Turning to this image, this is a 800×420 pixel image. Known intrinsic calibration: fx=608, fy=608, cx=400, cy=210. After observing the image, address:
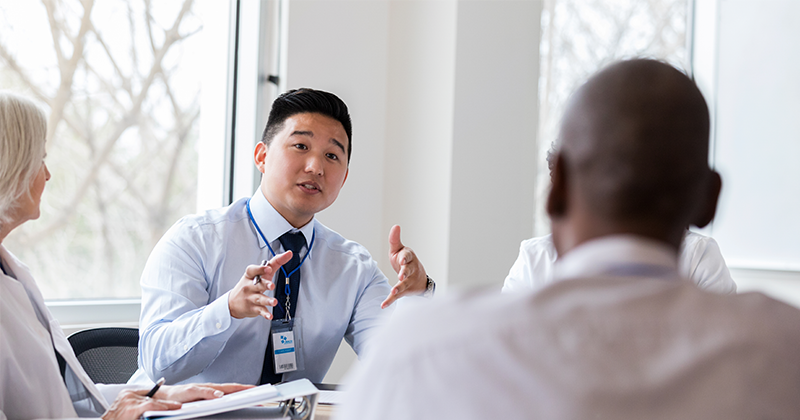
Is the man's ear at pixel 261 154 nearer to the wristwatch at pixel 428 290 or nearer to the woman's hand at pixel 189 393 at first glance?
the wristwatch at pixel 428 290

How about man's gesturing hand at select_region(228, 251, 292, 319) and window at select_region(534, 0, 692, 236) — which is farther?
window at select_region(534, 0, 692, 236)

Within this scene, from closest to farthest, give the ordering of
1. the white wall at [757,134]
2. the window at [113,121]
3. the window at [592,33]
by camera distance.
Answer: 1. the window at [113,121]
2. the white wall at [757,134]
3. the window at [592,33]

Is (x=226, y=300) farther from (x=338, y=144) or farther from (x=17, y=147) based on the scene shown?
(x=338, y=144)

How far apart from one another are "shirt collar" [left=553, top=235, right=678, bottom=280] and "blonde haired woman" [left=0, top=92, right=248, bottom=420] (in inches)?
38.8

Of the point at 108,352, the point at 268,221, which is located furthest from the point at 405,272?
the point at 108,352

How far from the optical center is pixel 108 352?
6.34 feet

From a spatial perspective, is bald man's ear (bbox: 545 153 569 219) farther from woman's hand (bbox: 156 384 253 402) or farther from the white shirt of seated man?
the white shirt of seated man

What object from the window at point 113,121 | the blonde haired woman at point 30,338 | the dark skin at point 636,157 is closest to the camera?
the dark skin at point 636,157

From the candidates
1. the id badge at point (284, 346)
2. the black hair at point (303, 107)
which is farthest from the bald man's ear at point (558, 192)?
the black hair at point (303, 107)

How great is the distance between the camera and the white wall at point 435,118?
2.89 meters

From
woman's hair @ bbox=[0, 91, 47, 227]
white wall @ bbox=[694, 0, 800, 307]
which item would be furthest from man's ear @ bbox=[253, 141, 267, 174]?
white wall @ bbox=[694, 0, 800, 307]

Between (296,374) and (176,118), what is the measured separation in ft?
5.28

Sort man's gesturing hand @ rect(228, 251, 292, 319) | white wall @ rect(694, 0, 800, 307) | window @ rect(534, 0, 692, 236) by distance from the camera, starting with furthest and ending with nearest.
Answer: window @ rect(534, 0, 692, 236)
white wall @ rect(694, 0, 800, 307)
man's gesturing hand @ rect(228, 251, 292, 319)

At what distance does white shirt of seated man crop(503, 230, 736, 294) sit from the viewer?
2.04m
